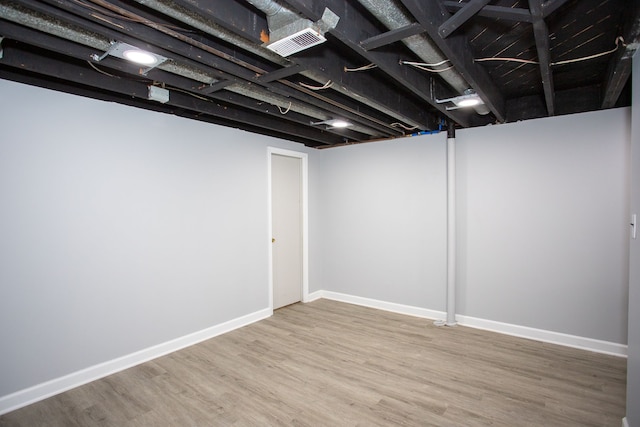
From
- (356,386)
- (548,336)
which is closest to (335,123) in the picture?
(356,386)

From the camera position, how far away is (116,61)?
2.37 metres

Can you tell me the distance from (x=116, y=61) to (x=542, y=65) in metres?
3.01

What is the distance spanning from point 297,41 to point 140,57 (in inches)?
43.2

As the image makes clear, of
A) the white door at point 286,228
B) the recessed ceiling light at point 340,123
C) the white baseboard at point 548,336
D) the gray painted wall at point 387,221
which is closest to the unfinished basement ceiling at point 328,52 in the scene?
the recessed ceiling light at point 340,123

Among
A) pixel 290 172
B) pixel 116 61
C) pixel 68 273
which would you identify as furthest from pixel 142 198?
pixel 290 172

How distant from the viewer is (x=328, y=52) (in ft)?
7.99

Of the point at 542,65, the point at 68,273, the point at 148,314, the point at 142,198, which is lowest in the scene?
the point at 148,314

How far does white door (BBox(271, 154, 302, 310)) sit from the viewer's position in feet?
16.1

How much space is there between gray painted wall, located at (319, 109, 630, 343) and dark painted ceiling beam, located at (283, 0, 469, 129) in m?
1.42

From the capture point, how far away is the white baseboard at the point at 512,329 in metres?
3.33

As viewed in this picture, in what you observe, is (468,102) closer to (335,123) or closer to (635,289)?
(335,123)

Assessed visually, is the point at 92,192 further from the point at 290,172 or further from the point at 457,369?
the point at 457,369

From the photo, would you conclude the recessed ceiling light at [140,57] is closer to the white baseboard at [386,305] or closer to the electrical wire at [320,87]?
the electrical wire at [320,87]

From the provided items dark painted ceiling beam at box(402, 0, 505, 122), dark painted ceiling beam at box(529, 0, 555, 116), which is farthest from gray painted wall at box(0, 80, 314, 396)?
dark painted ceiling beam at box(529, 0, 555, 116)
